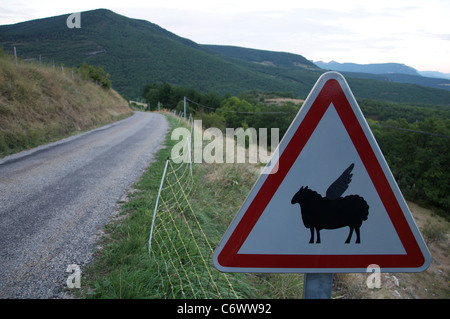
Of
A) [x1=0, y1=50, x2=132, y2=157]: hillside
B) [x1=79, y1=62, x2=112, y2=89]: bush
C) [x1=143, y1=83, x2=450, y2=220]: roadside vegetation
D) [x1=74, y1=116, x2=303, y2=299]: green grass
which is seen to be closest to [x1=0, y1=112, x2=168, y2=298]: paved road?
[x1=74, y1=116, x2=303, y2=299]: green grass

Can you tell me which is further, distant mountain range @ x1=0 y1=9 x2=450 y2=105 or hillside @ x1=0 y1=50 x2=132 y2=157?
distant mountain range @ x1=0 y1=9 x2=450 y2=105

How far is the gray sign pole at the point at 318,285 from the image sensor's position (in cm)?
105

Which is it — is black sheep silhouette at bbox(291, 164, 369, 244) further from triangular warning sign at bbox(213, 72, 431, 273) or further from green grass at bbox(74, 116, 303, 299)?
green grass at bbox(74, 116, 303, 299)

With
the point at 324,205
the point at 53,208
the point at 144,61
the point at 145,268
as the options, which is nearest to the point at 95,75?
Answer: the point at 53,208

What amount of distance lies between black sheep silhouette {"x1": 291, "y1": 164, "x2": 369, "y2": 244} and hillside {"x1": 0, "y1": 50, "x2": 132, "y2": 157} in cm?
844

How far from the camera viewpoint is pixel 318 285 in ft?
3.46

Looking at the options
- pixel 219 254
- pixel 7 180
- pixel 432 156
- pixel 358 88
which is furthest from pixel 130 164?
pixel 358 88

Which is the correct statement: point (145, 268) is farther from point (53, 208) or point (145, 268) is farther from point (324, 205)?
point (53, 208)

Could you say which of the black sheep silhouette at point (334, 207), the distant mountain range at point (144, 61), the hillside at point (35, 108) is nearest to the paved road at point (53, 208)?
the hillside at point (35, 108)

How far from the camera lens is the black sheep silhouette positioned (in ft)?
3.38

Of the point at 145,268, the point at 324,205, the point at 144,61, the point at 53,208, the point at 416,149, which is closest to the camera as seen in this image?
the point at 324,205

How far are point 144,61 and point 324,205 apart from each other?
265 ft

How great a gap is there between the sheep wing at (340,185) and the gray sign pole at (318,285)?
0.30m
